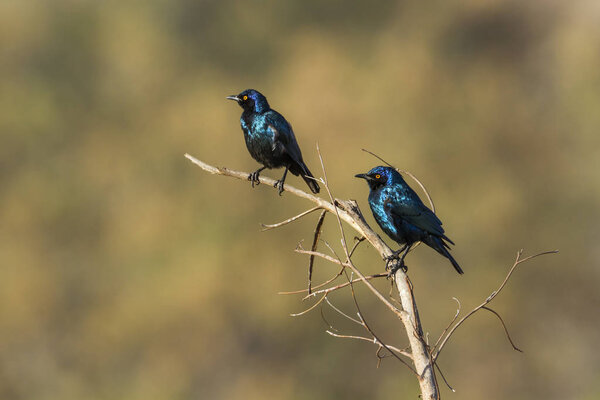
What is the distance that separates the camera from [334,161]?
1830 centimetres

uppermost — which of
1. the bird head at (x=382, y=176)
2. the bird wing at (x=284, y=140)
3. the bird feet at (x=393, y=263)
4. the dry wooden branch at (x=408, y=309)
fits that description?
the bird wing at (x=284, y=140)

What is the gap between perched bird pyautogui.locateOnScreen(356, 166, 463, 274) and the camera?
534 centimetres

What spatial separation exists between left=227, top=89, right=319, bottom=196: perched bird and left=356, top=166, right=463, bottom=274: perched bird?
1.57m

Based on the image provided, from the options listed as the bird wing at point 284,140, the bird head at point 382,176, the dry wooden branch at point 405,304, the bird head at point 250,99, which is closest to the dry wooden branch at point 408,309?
the dry wooden branch at point 405,304

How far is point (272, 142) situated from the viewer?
7.31 m

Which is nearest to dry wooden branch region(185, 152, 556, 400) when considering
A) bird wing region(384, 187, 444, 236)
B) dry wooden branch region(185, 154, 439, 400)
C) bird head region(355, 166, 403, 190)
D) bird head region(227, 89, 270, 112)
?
dry wooden branch region(185, 154, 439, 400)

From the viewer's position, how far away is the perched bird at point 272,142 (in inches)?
287

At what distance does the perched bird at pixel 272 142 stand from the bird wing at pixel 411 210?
1.68m

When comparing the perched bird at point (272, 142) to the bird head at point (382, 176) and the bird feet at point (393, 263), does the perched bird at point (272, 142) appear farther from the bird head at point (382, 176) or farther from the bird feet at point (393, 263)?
the bird feet at point (393, 263)

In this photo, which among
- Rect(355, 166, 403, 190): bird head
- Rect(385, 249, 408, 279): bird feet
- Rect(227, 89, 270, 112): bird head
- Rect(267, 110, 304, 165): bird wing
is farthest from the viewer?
Rect(227, 89, 270, 112): bird head

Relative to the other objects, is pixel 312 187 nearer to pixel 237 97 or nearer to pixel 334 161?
pixel 237 97

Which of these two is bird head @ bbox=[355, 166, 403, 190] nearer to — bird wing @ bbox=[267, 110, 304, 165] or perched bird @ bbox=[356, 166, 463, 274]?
perched bird @ bbox=[356, 166, 463, 274]

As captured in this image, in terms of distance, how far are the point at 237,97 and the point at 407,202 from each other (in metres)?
2.97

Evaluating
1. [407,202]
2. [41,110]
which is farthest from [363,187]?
[407,202]
